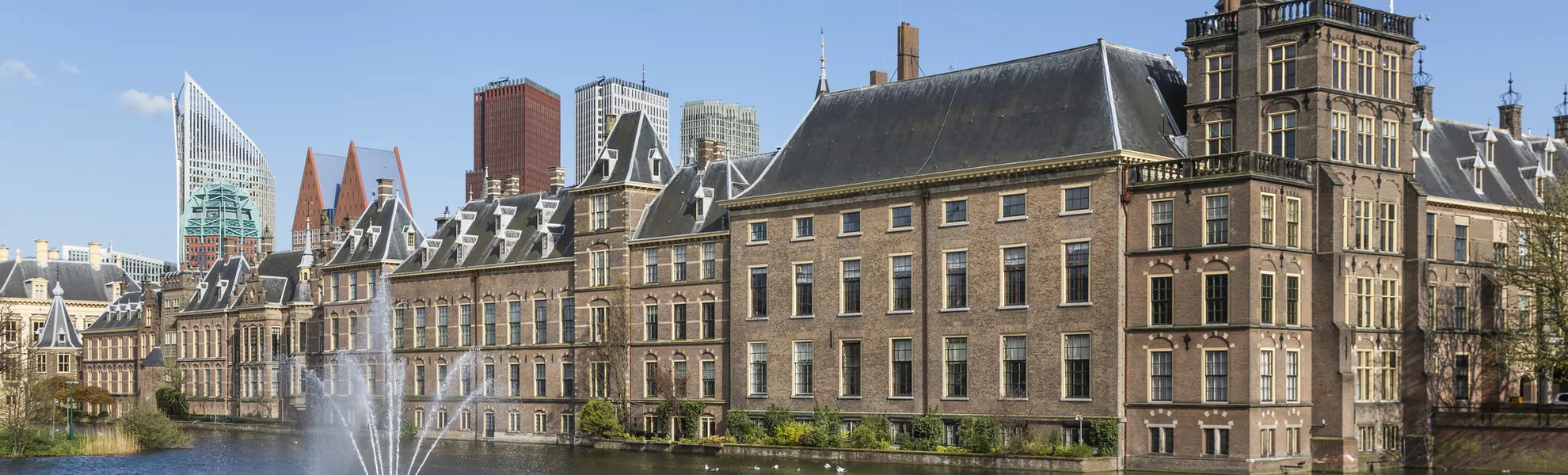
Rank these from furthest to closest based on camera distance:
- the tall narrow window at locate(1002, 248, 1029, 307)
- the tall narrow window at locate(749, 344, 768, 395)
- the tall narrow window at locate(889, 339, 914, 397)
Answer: the tall narrow window at locate(749, 344, 768, 395)
the tall narrow window at locate(889, 339, 914, 397)
the tall narrow window at locate(1002, 248, 1029, 307)

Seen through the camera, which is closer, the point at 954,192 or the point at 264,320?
the point at 954,192

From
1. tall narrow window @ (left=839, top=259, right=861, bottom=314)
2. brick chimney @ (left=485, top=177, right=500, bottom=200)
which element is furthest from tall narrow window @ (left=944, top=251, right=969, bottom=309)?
brick chimney @ (left=485, top=177, right=500, bottom=200)

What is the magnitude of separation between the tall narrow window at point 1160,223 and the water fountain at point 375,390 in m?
34.8

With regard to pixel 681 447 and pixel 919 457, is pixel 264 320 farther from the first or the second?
pixel 919 457

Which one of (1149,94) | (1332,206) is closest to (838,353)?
(1149,94)

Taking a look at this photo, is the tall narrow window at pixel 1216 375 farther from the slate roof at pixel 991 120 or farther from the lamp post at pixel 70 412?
the lamp post at pixel 70 412

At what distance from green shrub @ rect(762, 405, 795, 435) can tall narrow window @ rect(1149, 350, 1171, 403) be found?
15147mm

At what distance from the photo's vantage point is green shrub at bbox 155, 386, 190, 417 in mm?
104250

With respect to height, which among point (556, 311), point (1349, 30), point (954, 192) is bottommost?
point (556, 311)

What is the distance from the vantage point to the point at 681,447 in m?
66.6

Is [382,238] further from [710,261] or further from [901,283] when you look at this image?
[901,283]

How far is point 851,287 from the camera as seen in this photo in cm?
6303

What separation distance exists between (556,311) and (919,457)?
26.0 m

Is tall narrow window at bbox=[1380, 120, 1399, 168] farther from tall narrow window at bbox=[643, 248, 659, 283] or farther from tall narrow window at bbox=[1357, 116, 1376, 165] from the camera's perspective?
tall narrow window at bbox=[643, 248, 659, 283]
